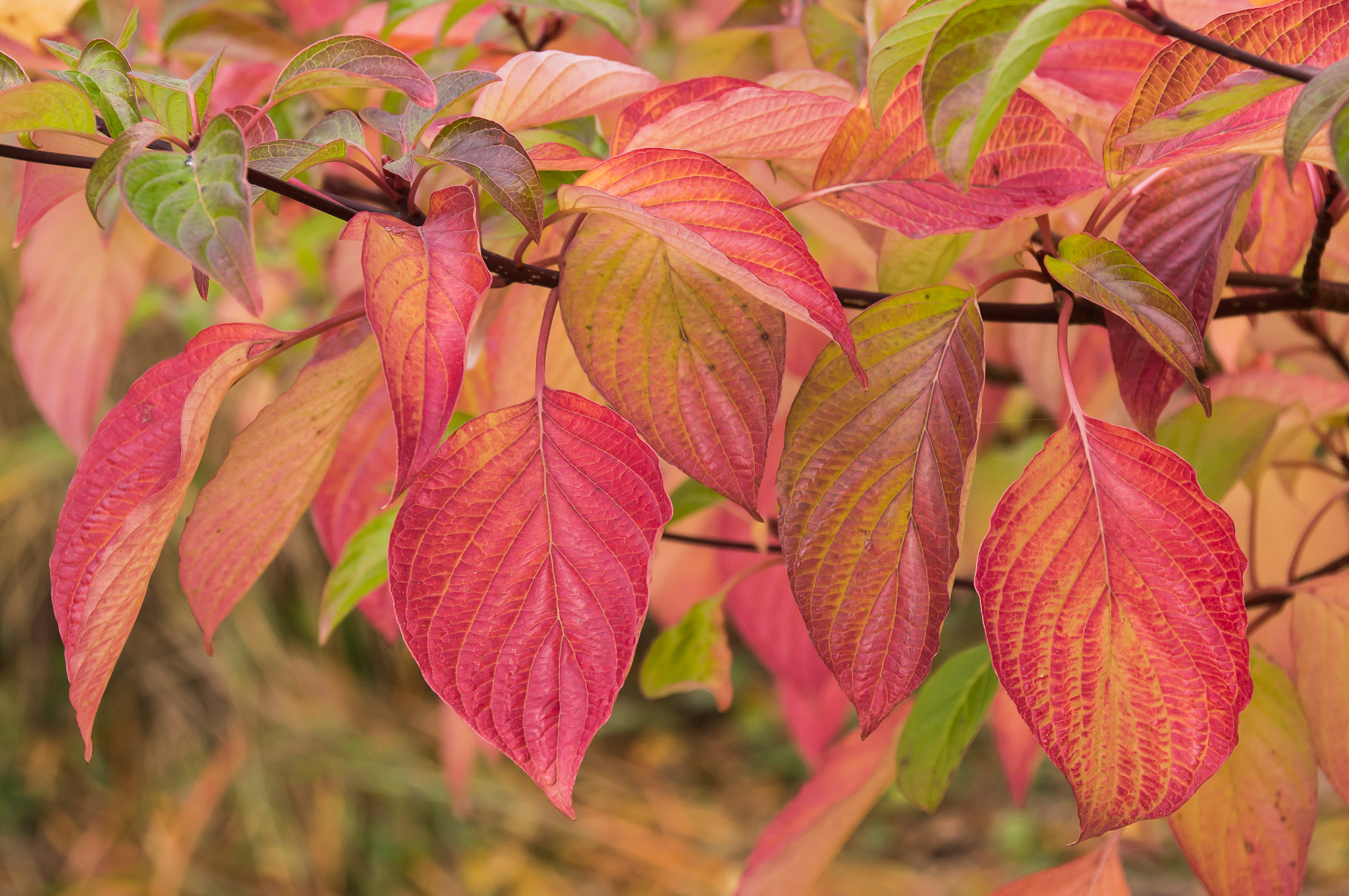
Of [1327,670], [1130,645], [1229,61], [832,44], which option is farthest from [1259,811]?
[832,44]

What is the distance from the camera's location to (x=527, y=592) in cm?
27

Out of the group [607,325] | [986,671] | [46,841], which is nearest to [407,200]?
Answer: [607,325]

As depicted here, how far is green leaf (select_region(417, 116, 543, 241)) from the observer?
25 centimetres

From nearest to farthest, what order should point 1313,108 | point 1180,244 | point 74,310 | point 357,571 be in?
1. point 1313,108
2. point 1180,244
3. point 357,571
4. point 74,310

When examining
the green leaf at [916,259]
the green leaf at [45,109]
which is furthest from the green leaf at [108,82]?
the green leaf at [916,259]

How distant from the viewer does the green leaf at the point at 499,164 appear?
9.9 inches

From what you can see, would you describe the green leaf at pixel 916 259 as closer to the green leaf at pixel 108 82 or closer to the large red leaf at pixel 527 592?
the large red leaf at pixel 527 592

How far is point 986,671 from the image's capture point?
1.36 ft

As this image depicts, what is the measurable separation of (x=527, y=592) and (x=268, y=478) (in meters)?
0.11

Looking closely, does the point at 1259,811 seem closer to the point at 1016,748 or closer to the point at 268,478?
the point at 1016,748

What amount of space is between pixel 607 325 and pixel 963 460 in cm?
11

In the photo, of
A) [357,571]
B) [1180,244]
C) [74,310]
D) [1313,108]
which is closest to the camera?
[1313,108]

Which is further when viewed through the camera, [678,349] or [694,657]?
[694,657]

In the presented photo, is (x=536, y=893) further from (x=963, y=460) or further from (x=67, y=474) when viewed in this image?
(x=963, y=460)
